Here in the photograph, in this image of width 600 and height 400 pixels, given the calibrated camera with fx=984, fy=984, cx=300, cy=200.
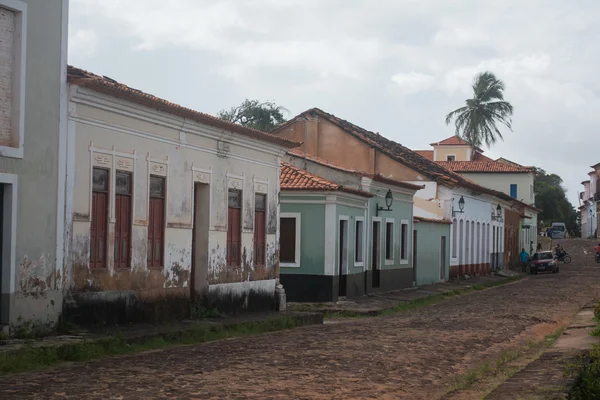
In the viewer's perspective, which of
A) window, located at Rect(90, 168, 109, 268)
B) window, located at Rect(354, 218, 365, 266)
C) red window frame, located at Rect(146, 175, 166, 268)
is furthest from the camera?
window, located at Rect(354, 218, 365, 266)

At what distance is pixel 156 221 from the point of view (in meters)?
16.5

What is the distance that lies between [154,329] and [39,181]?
3.13m

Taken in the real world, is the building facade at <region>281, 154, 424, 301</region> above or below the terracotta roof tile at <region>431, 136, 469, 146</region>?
below

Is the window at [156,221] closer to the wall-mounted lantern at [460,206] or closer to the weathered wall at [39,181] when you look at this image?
the weathered wall at [39,181]

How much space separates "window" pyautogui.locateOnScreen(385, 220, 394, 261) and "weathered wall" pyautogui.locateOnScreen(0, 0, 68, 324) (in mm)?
17848

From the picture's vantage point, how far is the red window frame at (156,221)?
53.5 ft

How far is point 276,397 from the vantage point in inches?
370

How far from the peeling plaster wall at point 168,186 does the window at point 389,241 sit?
9.33 m

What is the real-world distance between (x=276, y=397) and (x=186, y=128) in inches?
338

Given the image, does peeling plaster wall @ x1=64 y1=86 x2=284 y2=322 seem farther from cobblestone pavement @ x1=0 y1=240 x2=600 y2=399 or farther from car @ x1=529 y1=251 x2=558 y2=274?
car @ x1=529 y1=251 x2=558 y2=274

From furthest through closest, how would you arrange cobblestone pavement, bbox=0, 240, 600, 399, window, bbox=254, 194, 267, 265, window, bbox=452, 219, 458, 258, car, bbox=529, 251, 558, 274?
1. car, bbox=529, 251, 558, 274
2. window, bbox=452, 219, 458, 258
3. window, bbox=254, 194, 267, 265
4. cobblestone pavement, bbox=0, 240, 600, 399

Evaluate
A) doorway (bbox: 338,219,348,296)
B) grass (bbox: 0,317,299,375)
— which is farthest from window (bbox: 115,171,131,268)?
doorway (bbox: 338,219,348,296)

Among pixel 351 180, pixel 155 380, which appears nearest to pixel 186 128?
pixel 155 380

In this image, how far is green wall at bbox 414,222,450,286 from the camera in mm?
34750
